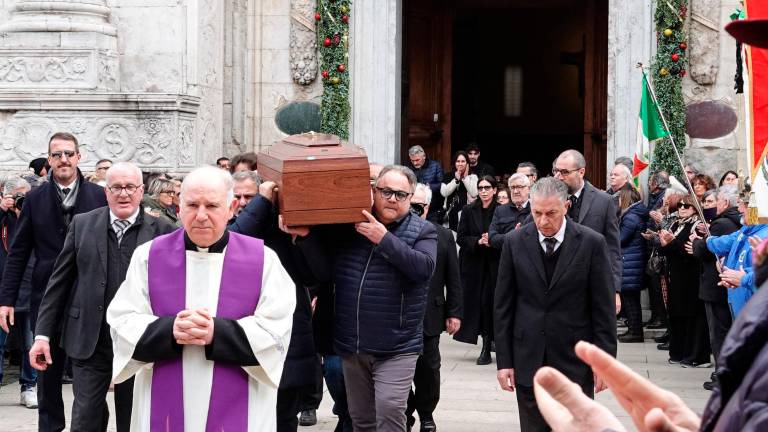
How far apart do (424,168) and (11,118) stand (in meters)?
5.23

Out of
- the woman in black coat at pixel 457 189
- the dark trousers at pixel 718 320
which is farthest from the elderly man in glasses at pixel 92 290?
the woman in black coat at pixel 457 189

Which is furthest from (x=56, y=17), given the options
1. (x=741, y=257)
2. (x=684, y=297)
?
(x=741, y=257)

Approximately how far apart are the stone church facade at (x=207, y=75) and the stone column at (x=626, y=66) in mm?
14

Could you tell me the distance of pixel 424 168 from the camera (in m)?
16.1

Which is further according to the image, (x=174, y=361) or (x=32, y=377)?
(x=32, y=377)

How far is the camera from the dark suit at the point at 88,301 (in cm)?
710

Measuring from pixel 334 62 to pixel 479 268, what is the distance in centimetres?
466

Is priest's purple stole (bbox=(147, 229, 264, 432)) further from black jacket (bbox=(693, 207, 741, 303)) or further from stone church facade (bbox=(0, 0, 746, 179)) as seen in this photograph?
stone church facade (bbox=(0, 0, 746, 179))

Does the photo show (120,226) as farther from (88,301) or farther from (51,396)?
(51,396)

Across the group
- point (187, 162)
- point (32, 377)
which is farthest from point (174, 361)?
point (187, 162)

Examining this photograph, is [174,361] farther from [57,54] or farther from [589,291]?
[57,54]

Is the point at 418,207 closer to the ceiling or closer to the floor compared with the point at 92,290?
closer to the ceiling

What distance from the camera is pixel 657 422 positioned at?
1832 mm

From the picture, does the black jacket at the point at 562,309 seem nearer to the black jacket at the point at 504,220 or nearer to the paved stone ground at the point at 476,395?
the paved stone ground at the point at 476,395
